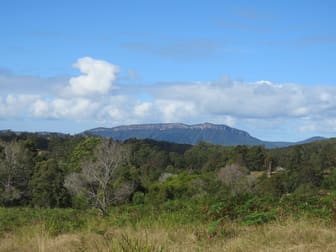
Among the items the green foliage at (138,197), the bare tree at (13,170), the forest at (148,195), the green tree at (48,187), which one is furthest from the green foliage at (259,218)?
the bare tree at (13,170)

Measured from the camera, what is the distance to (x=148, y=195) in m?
44.3

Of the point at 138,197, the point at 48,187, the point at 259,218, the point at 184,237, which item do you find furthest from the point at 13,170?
Result: the point at 184,237

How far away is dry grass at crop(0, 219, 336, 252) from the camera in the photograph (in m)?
5.14

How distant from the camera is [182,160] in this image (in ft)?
313

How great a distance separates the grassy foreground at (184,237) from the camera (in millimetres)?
5145

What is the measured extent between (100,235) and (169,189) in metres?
43.3

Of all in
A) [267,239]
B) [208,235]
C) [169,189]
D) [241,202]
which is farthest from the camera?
[169,189]

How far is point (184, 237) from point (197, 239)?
7.7 inches

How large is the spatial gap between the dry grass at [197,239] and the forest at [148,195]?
0.03m

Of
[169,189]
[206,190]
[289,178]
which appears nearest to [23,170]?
[169,189]

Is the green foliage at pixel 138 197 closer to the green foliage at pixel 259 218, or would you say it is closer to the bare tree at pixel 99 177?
the bare tree at pixel 99 177

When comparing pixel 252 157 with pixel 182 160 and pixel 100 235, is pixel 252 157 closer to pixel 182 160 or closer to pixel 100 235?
pixel 182 160

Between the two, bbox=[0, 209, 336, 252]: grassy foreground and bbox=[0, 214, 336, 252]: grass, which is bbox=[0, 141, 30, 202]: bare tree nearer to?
bbox=[0, 209, 336, 252]: grassy foreground

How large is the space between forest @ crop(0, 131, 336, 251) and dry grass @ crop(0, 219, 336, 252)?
31mm
